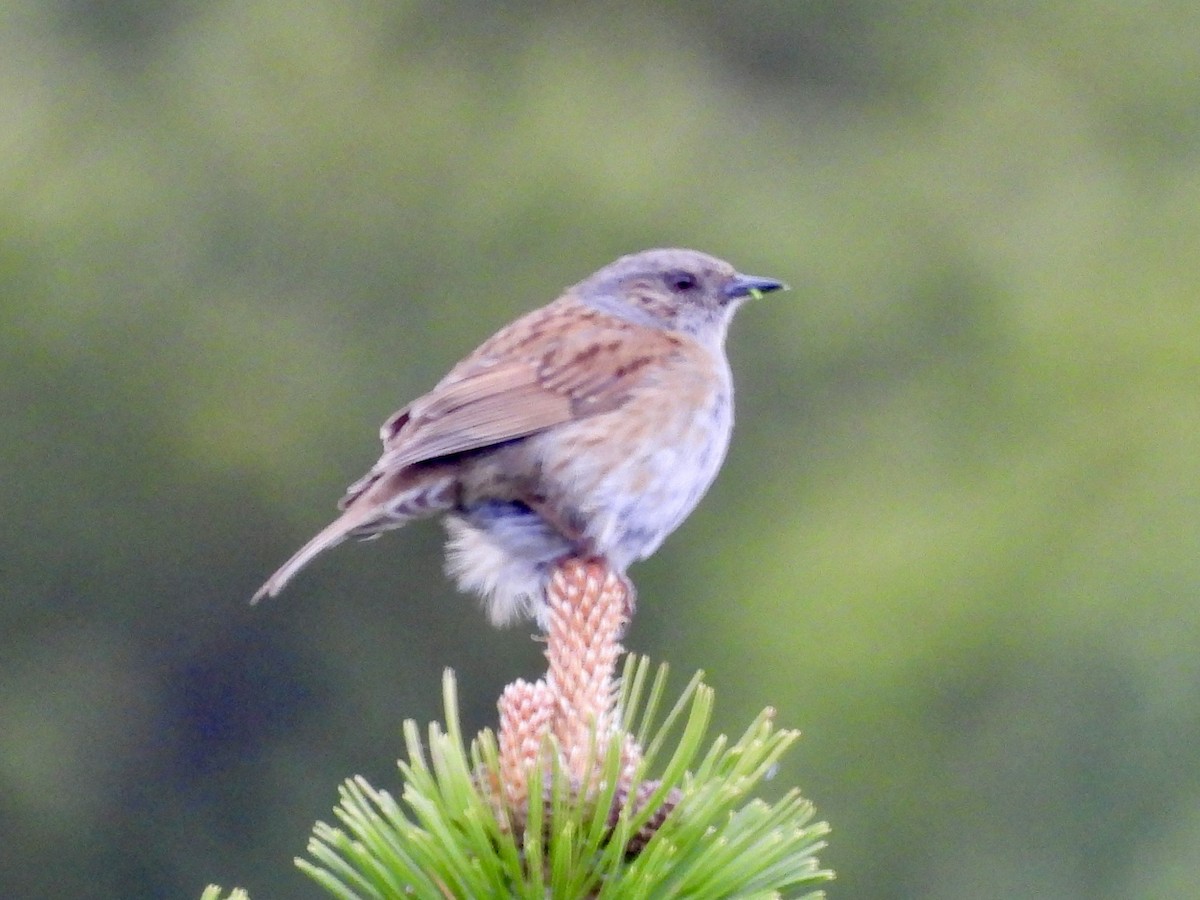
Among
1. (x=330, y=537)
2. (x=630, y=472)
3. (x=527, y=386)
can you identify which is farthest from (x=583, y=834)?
(x=527, y=386)

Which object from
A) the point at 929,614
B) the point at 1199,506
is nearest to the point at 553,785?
the point at 929,614

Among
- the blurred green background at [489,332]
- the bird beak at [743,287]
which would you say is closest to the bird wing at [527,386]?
the bird beak at [743,287]

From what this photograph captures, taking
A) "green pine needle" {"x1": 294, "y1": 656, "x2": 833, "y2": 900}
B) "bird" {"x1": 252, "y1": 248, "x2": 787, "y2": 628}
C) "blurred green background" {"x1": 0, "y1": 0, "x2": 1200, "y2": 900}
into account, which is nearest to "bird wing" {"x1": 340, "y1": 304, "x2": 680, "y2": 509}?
"bird" {"x1": 252, "y1": 248, "x2": 787, "y2": 628}

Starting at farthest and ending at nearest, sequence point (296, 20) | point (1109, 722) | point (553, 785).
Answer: point (296, 20)
point (1109, 722)
point (553, 785)

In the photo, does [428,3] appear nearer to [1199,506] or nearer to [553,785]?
[1199,506]

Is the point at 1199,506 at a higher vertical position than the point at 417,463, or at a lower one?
higher

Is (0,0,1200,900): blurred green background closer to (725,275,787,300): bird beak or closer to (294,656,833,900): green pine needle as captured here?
(725,275,787,300): bird beak
